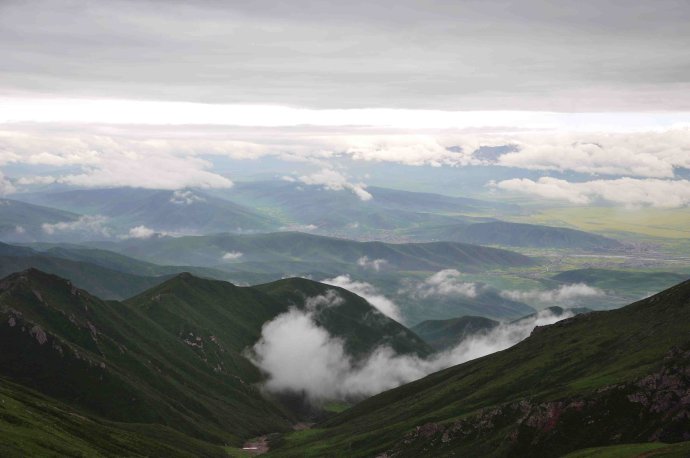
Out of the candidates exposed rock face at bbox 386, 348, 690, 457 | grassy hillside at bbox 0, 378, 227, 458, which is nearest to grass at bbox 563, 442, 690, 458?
exposed rock face at bbox 386, 348, 690, 457

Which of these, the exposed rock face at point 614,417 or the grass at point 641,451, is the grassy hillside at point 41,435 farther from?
the grass at point 641,451

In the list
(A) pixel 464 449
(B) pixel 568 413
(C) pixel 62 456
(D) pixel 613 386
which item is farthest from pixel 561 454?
(C) pixel 62 456

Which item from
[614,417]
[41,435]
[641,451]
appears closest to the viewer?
[641,451]

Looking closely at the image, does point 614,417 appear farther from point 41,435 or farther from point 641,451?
point 41,435

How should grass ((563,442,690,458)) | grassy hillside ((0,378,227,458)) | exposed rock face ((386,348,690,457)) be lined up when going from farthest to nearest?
exposed rock face ((386,348,690,457)) < grassy hillside ((0,378,227,458)) < grass ((563,442,690,458))

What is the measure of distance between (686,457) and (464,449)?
3669 inches

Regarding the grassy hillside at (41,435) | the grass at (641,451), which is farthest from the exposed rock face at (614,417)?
the grassy hillside at (41,435)

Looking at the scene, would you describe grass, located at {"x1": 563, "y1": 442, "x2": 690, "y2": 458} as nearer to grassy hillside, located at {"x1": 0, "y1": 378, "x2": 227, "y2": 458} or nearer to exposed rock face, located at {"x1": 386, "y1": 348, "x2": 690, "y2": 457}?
exposed rock face, located at {"x1": 386, "y1": 348, "x2": 690, "y2": 457}

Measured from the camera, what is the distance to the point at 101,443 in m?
188

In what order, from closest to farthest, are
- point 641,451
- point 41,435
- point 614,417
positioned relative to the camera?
point 641,451, point 41,435, point 614,417

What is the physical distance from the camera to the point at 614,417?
163 meters

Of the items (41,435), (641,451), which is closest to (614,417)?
(641,451)

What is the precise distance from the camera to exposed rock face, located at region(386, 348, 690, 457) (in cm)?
15125

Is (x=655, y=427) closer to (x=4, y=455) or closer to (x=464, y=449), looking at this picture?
(x=464, y=449)
